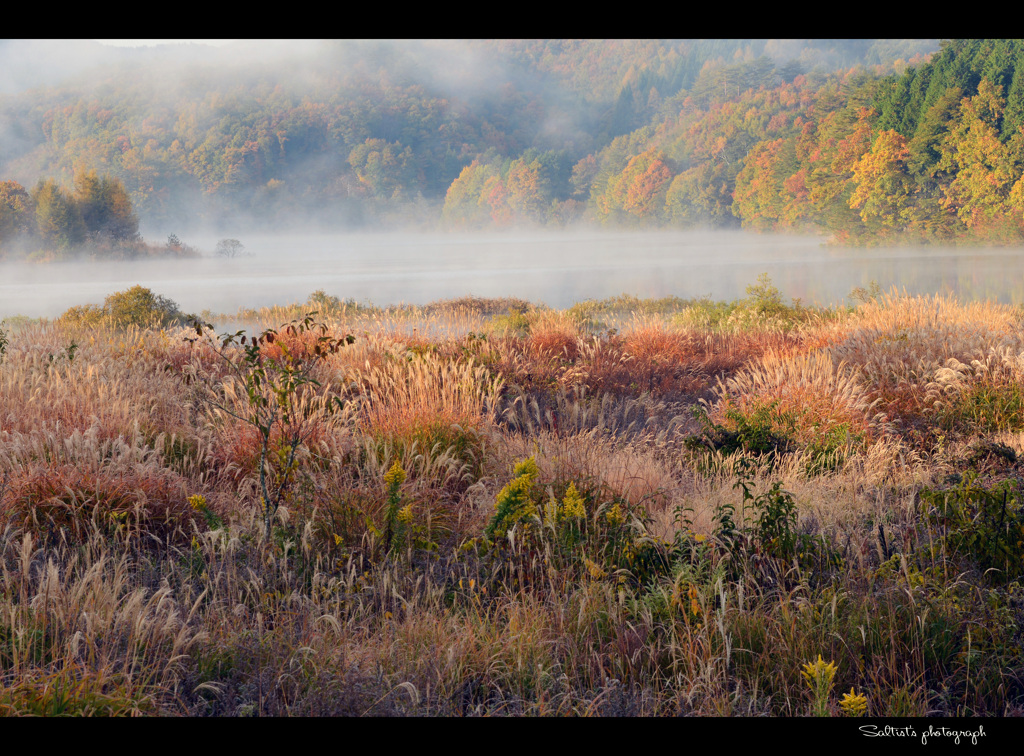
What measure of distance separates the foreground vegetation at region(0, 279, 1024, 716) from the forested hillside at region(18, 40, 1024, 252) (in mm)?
40246

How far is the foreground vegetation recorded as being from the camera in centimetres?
275

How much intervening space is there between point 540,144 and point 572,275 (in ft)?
193

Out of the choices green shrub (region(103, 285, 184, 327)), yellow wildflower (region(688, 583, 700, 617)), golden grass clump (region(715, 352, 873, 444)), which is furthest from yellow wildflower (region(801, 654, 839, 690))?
green shrub (region(103, 285, 184, 327))

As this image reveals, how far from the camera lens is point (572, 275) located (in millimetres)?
41062

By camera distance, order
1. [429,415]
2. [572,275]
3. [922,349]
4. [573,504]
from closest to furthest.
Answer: [573,504]
[429,415]
[922,349]
[572,275]

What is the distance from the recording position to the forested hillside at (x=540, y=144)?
134ft

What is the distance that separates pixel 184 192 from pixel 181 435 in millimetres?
73040

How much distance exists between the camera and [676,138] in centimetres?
7688

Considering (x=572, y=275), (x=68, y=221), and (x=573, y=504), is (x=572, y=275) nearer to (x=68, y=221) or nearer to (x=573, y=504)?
(x=68, y=221)

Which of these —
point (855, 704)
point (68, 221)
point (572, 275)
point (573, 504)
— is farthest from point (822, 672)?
point (68, 221)

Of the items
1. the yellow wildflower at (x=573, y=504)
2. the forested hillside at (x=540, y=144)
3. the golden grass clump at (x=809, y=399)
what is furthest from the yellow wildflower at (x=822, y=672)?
the forested hillside at (x=540, y=144)

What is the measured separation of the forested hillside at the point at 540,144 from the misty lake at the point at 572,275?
114 inches

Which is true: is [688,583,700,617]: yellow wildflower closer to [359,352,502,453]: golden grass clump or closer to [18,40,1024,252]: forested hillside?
[359,352,502,453]: golden grass clump

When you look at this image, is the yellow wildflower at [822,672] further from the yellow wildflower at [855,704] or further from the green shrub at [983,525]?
the green shrub at [983,525]
